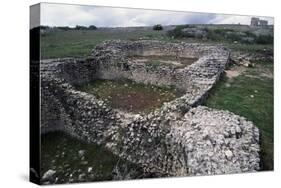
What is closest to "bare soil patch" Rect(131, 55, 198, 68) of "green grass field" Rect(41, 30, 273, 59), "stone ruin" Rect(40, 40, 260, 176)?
"stone ruin" Rect(40, 40, 260, 176)

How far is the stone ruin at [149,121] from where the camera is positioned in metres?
7.16

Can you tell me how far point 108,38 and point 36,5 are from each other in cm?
132

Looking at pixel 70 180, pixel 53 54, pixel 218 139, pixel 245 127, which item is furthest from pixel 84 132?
pixel 245 127

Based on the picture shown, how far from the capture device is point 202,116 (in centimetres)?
796

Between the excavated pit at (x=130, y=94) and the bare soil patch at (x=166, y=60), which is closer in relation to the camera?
the excavated pit at (x=130, y=94)

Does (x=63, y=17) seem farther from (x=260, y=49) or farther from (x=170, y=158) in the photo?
(x=260, y=49)

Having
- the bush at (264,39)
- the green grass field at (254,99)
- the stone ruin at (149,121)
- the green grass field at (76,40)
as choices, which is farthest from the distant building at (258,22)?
the green grass field at (76,40)

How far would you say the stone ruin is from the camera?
23.5 feet

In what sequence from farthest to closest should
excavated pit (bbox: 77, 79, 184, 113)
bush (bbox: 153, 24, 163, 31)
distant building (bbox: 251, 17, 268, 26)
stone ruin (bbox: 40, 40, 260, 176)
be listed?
distant building (bbox: 251, 17, 268, 26) < bush (bbox: 153, 24, 163, 31) < excavated pit (bbox: 77, 79, 184, 113) < stone ruin (bbox: 40, 40, 260, 176)

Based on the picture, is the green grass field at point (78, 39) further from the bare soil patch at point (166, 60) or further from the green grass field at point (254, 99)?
the green grass field at point (254, 99)

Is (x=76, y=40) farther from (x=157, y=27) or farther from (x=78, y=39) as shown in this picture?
(x=157, y=27)

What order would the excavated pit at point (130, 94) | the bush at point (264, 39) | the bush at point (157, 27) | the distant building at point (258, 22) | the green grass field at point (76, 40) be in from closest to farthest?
the green grass field at point (76, 40)
the excavated pit at point (130, 94)
the bush at point (157, 27)
the distant building at point (258, 22)
the bush at point (264, 39)

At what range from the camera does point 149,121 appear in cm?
754

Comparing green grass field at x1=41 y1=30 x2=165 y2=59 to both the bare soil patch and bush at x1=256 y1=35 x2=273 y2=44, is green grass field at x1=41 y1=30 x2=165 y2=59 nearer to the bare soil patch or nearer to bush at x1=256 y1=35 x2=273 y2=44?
the bare soil patch
